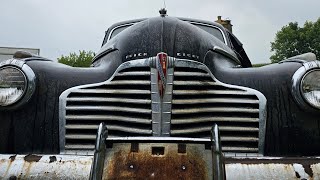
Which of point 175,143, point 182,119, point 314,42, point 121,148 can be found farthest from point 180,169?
point 314,42

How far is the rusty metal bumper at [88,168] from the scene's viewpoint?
9.84 ft

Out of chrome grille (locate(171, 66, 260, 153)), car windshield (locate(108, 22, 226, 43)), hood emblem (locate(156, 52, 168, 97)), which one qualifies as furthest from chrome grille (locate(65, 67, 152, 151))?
car windshield (locate(108, 22, 226, 43))

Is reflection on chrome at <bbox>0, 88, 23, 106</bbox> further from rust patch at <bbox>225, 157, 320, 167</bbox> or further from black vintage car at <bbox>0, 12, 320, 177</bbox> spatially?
rust patch at <bbox>225, 157, 320, 167</bbox>

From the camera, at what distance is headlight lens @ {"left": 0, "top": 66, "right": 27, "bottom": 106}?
12.0 ft

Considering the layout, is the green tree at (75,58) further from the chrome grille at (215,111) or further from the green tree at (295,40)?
the chrome grille at (215,111)

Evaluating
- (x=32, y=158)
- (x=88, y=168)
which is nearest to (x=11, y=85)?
(x=32, y=158)

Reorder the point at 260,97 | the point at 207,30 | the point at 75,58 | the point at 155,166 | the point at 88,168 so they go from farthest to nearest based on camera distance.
→ the point at 75,58, the point at 207,30, the point at 260,97, the point at 88,168, the point at 155,166

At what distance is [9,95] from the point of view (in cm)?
367

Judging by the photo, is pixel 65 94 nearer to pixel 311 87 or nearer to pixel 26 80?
pixel 26 80

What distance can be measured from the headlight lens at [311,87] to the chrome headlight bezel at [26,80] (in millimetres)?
2027

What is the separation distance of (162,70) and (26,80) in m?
1.03

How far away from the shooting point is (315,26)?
1729 inches

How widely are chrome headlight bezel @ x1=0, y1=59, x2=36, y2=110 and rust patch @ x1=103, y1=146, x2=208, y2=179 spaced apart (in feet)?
3.92

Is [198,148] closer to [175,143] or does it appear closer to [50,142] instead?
[175,143]
